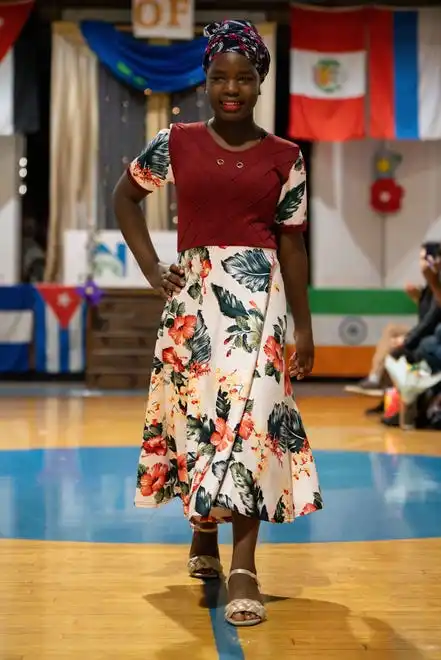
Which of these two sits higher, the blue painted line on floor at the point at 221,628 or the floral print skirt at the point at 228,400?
the floral print skirt at the point at 228,400

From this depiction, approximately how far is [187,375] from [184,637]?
599 mm

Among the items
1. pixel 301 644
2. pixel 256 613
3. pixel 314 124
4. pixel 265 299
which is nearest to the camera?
pixel 301 644

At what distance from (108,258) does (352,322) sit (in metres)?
2.28

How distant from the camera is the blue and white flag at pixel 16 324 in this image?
31.0 ft

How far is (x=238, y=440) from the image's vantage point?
2307 millimetres

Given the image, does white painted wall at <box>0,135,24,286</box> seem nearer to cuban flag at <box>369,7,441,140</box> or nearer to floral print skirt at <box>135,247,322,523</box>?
cuban flag at <box>369,7,441,140</box>

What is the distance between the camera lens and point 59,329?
31.1 feet

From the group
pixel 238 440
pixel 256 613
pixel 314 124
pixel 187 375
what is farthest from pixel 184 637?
pixel 314 124

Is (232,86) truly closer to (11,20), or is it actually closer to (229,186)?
(229,186)

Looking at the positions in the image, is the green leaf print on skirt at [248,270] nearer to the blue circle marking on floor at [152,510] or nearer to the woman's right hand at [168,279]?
the woman's right hand at [168,279]

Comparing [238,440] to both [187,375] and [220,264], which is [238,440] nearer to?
[187,375]

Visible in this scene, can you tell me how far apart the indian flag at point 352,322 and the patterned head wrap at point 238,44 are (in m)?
7.12

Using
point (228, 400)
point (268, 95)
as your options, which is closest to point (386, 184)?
point (268, 95)

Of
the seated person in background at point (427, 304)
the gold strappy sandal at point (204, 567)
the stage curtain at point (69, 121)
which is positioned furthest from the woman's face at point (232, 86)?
the stage curtain at point (69, 121)
